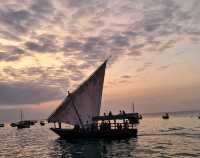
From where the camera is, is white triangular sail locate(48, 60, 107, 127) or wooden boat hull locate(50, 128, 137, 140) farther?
white triangular sail locate(48, 60, 107, 127)

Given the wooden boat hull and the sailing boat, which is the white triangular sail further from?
the wooden boat hull

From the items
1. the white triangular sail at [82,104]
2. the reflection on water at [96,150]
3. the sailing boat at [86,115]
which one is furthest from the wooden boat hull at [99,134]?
the reflection on water at [96,150]

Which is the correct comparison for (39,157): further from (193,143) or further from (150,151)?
(193,143)

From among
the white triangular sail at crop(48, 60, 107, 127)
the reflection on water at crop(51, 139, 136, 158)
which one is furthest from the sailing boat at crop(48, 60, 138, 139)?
the reflection on water at crop(51, 139, 136, 158)

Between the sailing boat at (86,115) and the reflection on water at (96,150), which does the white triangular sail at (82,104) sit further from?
the reflection on water at (96,150)

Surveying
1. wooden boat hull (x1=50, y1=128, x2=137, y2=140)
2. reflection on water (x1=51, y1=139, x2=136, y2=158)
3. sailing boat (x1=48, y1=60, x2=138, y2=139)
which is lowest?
reflection on water (x1=51, y1=139, x2=136, y2=158)

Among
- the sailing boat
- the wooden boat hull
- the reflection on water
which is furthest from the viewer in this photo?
the sailing boat

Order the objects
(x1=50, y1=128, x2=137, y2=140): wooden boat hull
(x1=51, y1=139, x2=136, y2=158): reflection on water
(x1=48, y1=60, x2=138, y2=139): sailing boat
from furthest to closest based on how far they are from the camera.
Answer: (x1=48, y1=60, x2=138, y2=139): sailing boat → (x1=50, y1=128, x2=137, y2=140): wooden boat hull → (x1=51, y1=139, x2=136, y2=158): reflection on water

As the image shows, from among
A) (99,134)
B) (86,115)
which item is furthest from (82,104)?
(99,134)

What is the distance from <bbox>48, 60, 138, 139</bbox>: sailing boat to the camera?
56.8m

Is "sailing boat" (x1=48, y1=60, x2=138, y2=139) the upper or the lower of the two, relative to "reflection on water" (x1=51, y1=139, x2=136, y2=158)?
upper

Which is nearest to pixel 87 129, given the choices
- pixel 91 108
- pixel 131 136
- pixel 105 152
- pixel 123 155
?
pixel 91 108

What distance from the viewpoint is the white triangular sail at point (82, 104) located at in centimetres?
5681

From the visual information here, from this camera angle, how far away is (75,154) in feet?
140
